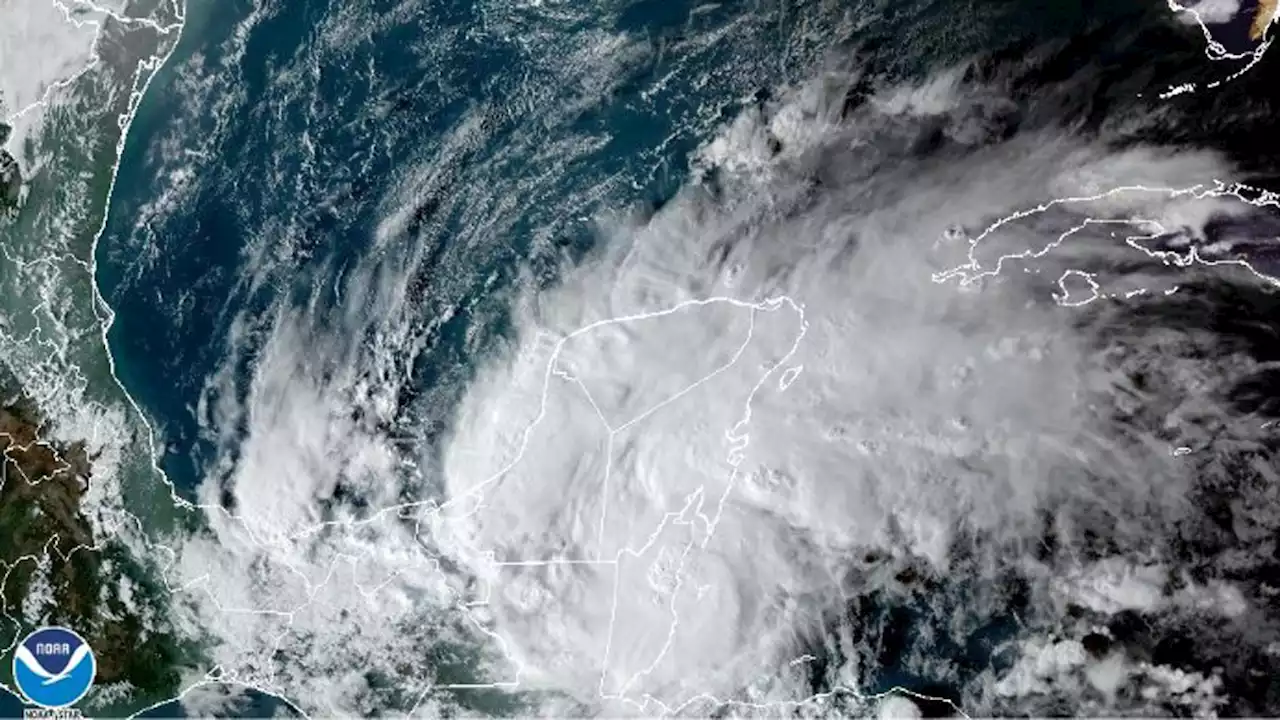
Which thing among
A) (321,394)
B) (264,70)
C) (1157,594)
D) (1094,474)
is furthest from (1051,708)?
(264,70)

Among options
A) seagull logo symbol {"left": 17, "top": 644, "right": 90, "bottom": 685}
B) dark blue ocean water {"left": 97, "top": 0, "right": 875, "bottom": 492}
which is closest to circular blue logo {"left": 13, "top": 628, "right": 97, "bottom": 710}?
seagull logo symbol {"left": 17, "top": 644, "right": 90, "bottom": 685}

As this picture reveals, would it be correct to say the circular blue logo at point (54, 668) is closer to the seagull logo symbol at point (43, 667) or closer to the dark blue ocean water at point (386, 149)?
the seagull logo symbol at point (43, 667)

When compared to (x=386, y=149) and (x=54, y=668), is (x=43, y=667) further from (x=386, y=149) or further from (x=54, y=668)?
(x=386, y=149)

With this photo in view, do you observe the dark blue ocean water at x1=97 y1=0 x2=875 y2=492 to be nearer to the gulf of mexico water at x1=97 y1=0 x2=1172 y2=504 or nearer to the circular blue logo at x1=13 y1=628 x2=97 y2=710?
the gulf of mexico water at x1=97 y1=0 x2=1172 y2=504

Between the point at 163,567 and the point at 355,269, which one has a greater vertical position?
the point at 355,269

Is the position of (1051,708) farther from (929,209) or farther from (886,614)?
(929,209)

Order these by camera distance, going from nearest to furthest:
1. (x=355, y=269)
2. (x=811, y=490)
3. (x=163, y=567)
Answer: (x=811, y=490)
(x=355, y=269)
(x=163, y=567)
